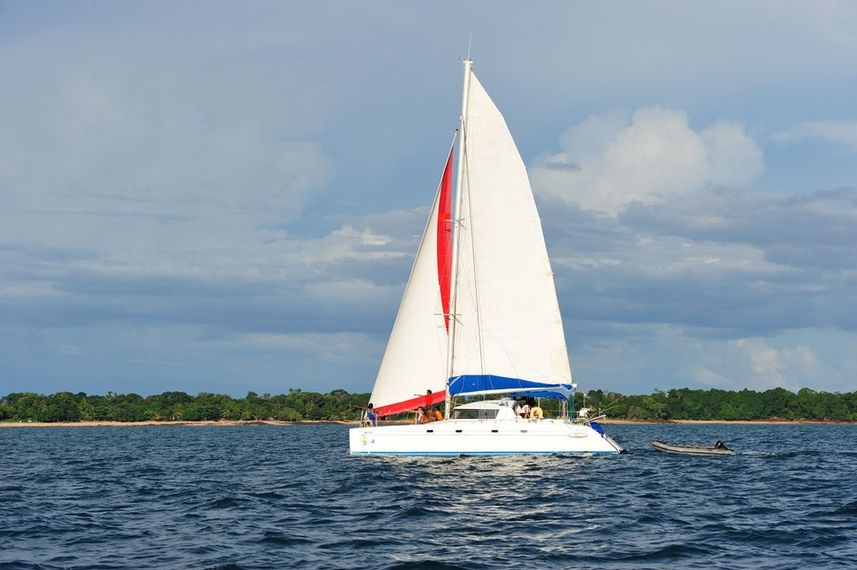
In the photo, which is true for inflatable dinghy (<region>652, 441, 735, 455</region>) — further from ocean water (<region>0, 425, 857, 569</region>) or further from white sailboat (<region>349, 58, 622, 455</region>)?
white sailboat (<region>349, 58, 622, 455</region>)

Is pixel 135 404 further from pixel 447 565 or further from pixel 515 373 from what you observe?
pixel 447 565

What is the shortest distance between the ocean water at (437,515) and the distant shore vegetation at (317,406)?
124m

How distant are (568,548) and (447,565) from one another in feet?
12.0

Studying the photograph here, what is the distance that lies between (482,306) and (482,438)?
7.00 metres

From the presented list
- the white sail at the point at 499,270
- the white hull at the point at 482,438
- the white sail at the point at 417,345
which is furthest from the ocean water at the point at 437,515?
the white sail at the point at 499,270

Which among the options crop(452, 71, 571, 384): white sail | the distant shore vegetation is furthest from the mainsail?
the distant shore vegetation

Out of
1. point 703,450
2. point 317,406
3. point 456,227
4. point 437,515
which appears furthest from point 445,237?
point 317,406

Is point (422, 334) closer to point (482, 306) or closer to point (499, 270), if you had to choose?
point (482, 306)

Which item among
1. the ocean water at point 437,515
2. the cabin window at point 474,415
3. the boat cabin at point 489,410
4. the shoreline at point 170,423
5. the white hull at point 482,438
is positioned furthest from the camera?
the shoreline at point 170,423

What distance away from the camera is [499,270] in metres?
47.6

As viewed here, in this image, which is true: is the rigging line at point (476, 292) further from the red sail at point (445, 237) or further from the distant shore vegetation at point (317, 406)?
the distant shore vegetation at point (317, 406)

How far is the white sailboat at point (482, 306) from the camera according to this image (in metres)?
47.2

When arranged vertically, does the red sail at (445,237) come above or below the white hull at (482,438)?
above

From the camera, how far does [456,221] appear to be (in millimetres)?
47156
